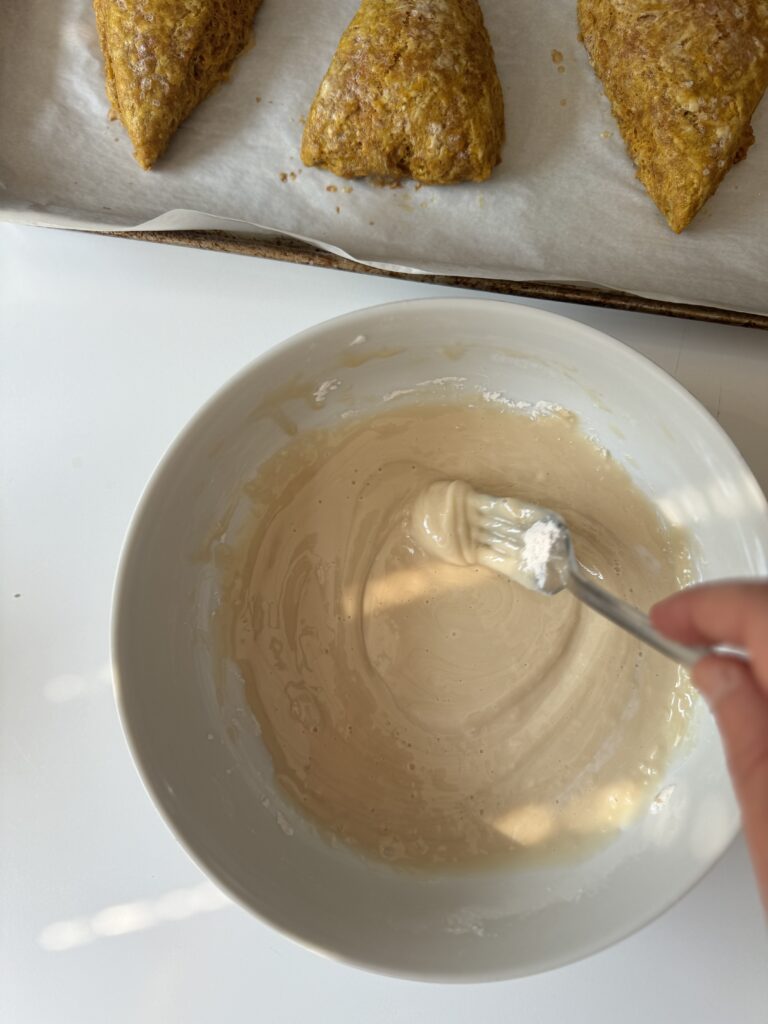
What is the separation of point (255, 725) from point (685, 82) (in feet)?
3.78

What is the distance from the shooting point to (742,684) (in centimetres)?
71

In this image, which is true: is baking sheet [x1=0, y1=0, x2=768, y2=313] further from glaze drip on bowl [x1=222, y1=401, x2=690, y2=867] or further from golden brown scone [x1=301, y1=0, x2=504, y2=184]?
glaze drip on bowl [x1=222, y1=401, x2=690, y2=867]

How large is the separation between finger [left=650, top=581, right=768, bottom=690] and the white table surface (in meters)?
0.53

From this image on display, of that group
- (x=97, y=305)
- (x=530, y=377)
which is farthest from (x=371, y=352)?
(x=97, y=305)

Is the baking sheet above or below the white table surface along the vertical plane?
above

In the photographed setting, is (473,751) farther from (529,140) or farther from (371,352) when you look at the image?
(529,140)

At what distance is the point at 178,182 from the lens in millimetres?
1365

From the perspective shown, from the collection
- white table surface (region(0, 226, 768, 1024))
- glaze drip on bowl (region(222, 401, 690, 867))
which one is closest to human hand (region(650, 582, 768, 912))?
glaze drip on bowl (region(222, 401, 690, 867))

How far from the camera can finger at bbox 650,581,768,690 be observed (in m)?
0.70

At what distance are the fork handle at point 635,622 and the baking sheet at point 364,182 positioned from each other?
1.64 feet

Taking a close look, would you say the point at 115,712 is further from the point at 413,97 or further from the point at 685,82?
the point at 685,82

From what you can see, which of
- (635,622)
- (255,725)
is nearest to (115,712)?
(255,725)

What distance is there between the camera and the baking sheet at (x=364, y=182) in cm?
130

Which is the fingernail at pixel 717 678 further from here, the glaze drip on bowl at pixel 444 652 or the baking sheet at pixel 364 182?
the baking sheet at pixel 364 182
